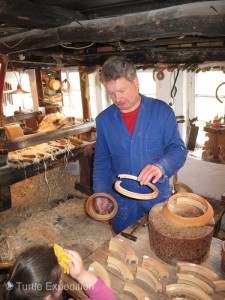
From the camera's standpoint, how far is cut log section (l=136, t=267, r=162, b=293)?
144 cm

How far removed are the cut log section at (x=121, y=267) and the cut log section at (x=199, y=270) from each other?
1.05ft

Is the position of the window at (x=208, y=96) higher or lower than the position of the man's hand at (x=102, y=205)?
higher

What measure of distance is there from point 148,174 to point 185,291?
2.68ft

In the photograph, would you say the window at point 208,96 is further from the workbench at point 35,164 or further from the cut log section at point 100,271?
the cut log section at point 100,271

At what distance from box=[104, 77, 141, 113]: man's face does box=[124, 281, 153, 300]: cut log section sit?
1612mm

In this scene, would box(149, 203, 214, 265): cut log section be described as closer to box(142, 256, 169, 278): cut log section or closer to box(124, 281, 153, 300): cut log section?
box(142, 256, 169, 278): cut log section

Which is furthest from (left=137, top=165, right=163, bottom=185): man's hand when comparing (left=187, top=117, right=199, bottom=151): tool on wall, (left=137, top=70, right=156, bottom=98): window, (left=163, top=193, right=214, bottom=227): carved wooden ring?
(left=137, top=70, right=156, bottom=98): window

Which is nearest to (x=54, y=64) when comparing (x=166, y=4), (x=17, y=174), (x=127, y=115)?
(x=17, y=174)

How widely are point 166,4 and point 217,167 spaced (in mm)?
4188

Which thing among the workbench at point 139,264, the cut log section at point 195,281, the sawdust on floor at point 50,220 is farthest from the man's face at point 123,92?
the sawdust on floor at point 50,220

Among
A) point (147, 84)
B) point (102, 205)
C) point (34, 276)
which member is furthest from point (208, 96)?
point (34, 276)

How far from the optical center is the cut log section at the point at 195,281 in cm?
142

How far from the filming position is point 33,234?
4.62m

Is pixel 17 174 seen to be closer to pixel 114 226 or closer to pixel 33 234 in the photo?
pixel 33 234
